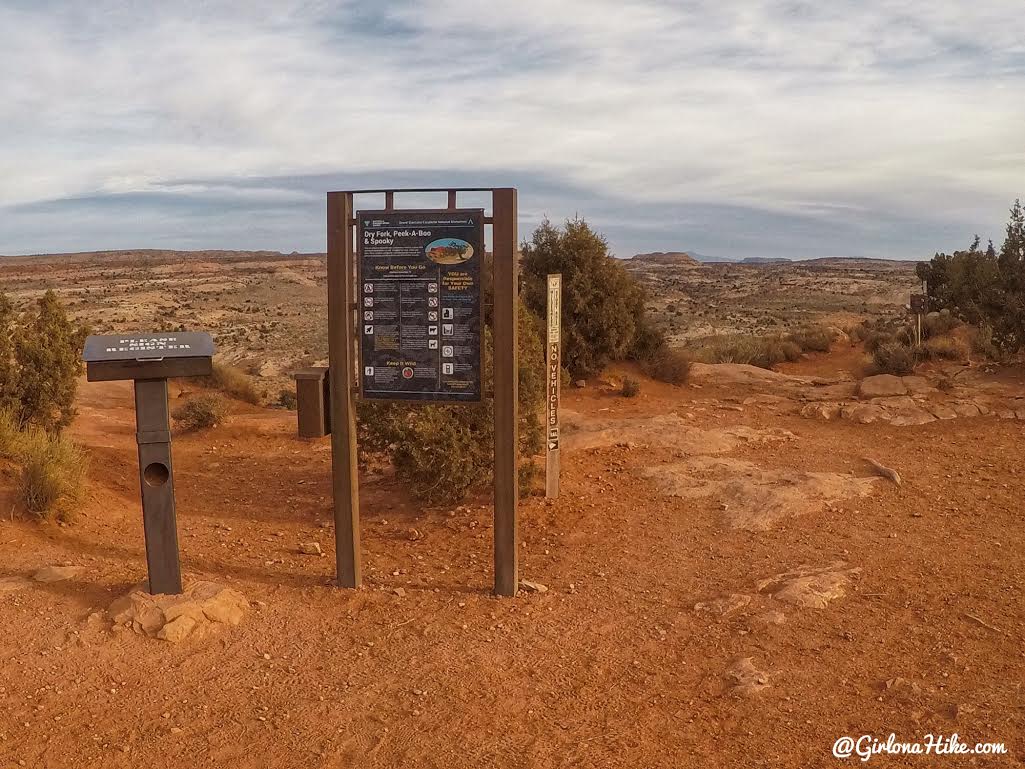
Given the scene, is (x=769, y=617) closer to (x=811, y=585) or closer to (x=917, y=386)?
(x=811, y=585)

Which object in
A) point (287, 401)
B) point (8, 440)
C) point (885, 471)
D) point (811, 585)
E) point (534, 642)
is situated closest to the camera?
point (534, 642)

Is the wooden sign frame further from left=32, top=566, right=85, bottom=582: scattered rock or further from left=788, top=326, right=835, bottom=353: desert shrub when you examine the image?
left=788, top=326, right=835, bottom=353: desert shrub

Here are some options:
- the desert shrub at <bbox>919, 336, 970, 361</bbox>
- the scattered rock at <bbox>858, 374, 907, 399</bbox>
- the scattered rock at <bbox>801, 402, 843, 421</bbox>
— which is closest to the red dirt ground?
the scattered rock at <bbox>801, 402, 843, 421</bbox>

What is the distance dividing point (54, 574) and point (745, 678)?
4.64 meters

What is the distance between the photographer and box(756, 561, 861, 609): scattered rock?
5.73m

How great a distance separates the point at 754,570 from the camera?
646 cm

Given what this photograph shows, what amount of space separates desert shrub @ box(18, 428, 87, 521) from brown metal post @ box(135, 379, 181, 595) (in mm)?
2484

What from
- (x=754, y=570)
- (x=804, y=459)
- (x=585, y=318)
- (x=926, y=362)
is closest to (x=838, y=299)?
(x=926, y=362)

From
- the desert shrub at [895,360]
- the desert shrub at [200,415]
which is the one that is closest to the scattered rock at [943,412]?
the desert shrub at [895,360]

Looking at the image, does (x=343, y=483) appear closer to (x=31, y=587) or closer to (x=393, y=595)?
(x=393, y=595)

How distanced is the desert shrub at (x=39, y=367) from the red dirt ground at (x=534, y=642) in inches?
79.9

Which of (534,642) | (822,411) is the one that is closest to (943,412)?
(822,411)

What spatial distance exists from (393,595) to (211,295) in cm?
4788

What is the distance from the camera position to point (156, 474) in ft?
18.1
